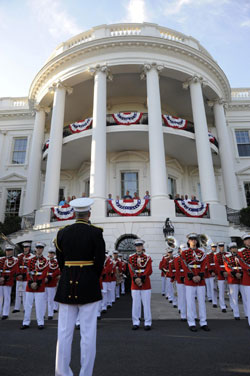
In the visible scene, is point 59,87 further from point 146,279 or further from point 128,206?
point 146,279

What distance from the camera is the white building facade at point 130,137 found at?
48.6ft

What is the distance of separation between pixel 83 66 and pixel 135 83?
4057mm

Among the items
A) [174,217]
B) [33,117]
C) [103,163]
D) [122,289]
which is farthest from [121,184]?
[33,117]

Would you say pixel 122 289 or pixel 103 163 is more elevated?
pixel 103 163

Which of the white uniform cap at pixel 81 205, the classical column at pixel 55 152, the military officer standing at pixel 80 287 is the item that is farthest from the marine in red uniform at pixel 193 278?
the classical column at pixel 55 152

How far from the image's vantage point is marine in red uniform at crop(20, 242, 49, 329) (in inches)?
241

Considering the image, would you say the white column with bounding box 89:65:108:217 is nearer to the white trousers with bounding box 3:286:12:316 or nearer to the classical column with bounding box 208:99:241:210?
the white trousers with bounding box 3:286:12:316

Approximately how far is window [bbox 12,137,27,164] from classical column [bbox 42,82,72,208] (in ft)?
22.3

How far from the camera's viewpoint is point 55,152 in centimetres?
1702

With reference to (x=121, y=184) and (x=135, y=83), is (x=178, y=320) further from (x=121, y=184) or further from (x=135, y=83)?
(x=135, y=83)

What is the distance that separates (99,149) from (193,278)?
1085 centimetres

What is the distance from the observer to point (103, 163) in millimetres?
15219

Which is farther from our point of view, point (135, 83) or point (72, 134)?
point (135, 83)

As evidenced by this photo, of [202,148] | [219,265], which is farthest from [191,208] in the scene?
[219,265]
